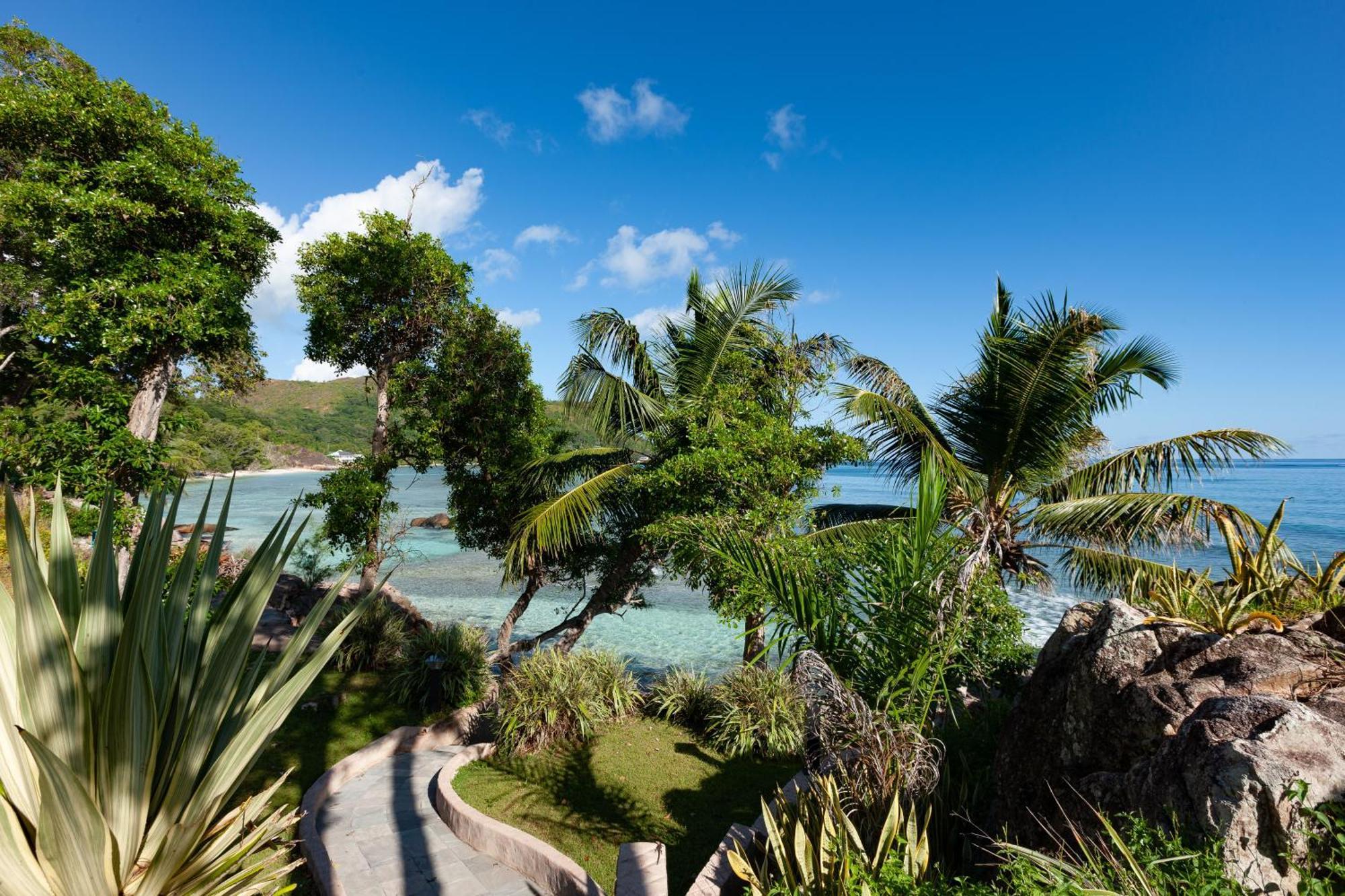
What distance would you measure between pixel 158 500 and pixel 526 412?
28.5ft

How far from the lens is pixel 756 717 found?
8.84m

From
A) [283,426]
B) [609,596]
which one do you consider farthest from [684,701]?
[283,426]

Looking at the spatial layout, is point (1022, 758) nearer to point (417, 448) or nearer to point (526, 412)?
point (526, 412)

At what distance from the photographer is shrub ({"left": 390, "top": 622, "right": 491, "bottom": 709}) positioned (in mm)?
10164

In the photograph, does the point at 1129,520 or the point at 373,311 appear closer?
the point at 1129,520

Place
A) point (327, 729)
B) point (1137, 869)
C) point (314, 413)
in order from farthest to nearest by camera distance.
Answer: point (314, 413) → point (327, 729) → point (1137, 869)

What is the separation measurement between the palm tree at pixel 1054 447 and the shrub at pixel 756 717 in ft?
11.7

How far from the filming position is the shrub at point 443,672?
1016cm

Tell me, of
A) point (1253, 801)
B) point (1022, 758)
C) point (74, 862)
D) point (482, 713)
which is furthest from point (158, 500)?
point (482, 713)

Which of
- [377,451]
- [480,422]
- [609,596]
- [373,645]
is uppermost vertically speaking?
[480,422]

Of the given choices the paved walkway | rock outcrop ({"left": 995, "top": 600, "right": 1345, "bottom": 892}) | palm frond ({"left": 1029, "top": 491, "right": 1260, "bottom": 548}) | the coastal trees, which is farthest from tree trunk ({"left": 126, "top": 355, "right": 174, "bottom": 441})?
palm frond ({"left": 1029, "top": 491, "right": 1260, "bottom": 548})

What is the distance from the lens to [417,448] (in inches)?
433

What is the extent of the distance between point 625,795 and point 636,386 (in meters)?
6.68

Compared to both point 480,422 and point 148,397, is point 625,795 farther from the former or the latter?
point 148,397
